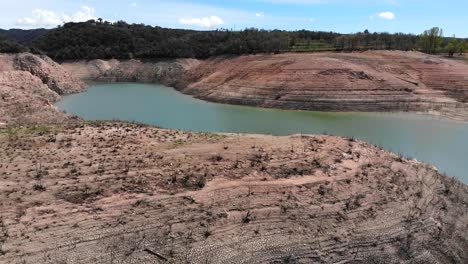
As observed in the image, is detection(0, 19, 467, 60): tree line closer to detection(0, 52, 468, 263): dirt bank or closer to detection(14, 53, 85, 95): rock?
detection(14, 53, 85, 95): rock

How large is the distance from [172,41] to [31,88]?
36361mm

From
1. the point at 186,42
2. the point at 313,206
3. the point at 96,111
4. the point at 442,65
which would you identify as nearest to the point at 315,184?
the point at 313,206

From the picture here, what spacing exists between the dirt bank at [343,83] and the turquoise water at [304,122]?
192cm

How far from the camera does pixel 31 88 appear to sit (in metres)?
45.0

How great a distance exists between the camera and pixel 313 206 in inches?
520

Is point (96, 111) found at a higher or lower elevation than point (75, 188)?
lower

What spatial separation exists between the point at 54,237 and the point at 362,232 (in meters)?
7.63

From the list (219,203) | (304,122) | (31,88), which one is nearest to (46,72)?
(31,88)

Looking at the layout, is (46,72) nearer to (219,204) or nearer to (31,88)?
(31,88)

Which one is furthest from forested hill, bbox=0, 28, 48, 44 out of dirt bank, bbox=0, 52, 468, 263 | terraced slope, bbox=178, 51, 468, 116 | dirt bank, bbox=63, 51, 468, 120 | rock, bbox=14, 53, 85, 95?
dirt bank, bbox=0, 52, 468, 263

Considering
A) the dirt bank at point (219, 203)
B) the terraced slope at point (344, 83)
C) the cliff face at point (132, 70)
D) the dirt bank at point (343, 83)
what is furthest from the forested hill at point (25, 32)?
the dirt bank at point (219, 203)

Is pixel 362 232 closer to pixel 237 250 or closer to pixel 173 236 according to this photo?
pixel 237 250

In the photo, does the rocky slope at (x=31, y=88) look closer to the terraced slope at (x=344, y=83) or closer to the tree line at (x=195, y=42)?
the tree line at (x=195, y=42)

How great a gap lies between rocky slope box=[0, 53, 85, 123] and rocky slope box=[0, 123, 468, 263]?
1327 cm
